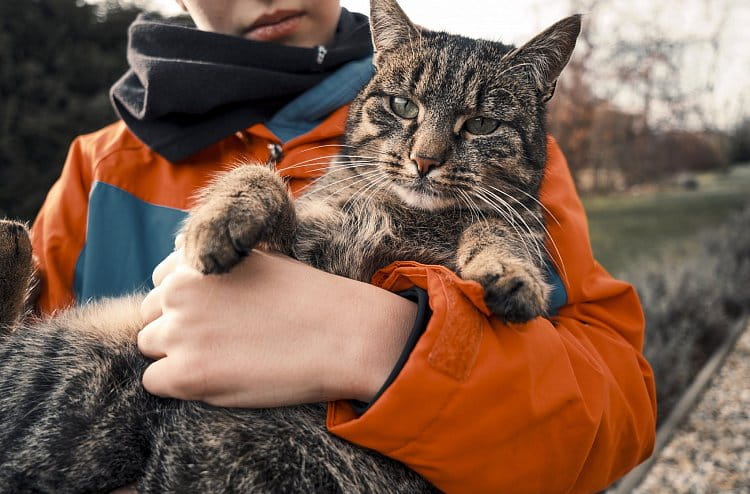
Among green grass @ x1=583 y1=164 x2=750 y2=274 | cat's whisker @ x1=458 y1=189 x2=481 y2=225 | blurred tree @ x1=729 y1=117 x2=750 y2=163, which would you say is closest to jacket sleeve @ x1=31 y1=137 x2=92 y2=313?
cat's whisker @ x1=458 y1=189 x2=481 y2=225

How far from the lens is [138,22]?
2404 millimetres

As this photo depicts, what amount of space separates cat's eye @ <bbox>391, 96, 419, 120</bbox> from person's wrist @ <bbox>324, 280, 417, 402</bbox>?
0.75m

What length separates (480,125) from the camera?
2070mm

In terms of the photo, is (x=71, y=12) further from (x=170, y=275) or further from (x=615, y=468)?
(x=615, y=468)

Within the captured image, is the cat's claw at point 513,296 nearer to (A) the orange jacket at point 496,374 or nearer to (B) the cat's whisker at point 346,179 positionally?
(A) the orange jacket at point 496,374

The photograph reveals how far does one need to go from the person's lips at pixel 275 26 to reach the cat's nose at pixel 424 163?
0.76 m

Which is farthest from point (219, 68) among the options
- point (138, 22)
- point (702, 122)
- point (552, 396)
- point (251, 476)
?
point (702, 122)

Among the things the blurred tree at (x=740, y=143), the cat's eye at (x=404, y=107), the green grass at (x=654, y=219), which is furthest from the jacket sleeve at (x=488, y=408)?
the blurred tree at (x=740, y=143)

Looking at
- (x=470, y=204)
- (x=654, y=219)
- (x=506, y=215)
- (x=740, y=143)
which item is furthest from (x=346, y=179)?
(x=740, y=143)

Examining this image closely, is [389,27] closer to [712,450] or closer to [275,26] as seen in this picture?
[275,26]

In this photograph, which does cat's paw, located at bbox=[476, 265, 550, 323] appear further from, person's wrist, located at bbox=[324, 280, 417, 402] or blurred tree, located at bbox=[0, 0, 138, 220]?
blurred tree, located at bbox=[0, 0, 138, 220]

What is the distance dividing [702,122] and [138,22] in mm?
13742

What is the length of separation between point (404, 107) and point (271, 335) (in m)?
1.01

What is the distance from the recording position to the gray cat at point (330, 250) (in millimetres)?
1520
